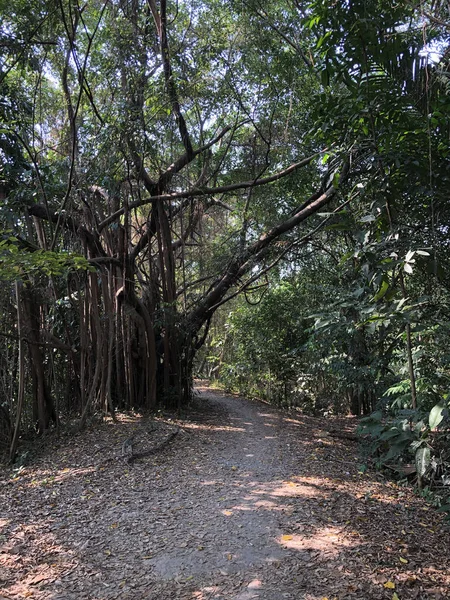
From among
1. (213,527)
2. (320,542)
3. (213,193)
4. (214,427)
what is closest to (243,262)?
(213,193)

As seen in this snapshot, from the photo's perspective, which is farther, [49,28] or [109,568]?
[49,28]

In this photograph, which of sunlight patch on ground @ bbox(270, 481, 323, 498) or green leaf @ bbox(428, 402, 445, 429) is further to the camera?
sunlight patch on ground @ bbox(270, 481, 323, 498)

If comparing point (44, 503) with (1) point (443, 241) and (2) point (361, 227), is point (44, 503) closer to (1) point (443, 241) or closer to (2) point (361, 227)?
(2) point (361, 227)

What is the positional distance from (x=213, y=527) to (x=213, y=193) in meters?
5.51

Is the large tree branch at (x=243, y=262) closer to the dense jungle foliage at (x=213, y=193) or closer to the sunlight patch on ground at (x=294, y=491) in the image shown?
the dense jungle foliage at (x=213, y=193)

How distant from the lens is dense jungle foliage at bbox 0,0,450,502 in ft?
10.1

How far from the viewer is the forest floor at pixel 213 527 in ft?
9.00

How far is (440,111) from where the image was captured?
9.61 ft

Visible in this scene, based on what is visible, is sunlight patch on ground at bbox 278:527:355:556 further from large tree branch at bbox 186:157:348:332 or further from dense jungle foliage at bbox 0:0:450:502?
large tree branch at bbox 186:157:348:332

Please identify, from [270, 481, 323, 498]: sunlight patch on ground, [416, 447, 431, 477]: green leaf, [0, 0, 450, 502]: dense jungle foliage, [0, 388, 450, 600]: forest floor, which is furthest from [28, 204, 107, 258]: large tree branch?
[416, 447, 431, 477]: green leaf

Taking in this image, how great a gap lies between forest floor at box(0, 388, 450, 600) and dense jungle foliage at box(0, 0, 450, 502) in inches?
25.8

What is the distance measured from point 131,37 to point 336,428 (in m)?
7.02

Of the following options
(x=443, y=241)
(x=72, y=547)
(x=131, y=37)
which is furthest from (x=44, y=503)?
(x=131, y=37)

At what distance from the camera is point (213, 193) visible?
301 inches
